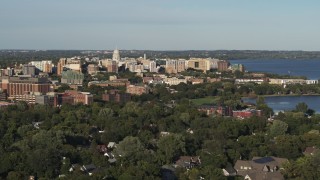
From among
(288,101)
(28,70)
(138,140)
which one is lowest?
(288,101)

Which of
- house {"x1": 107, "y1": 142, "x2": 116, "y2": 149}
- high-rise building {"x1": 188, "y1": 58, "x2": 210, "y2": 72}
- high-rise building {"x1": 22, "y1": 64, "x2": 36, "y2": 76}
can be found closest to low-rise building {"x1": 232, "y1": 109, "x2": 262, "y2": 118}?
house {"x1": 107, "y1": 142, "x2": 116, "y2": 149}

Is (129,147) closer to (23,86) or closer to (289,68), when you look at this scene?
(23,86)

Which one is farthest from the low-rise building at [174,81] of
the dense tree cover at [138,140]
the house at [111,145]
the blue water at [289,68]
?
the house at [111,145]

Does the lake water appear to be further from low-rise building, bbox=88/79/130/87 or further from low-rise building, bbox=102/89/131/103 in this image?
low-rise building, bbox=88/79/130/87

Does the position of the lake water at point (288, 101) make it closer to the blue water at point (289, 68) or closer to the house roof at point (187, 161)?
the house roof at point (187, 161)

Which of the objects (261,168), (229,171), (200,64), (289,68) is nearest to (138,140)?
(229,171)

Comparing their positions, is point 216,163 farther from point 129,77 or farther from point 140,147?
point 129,77
